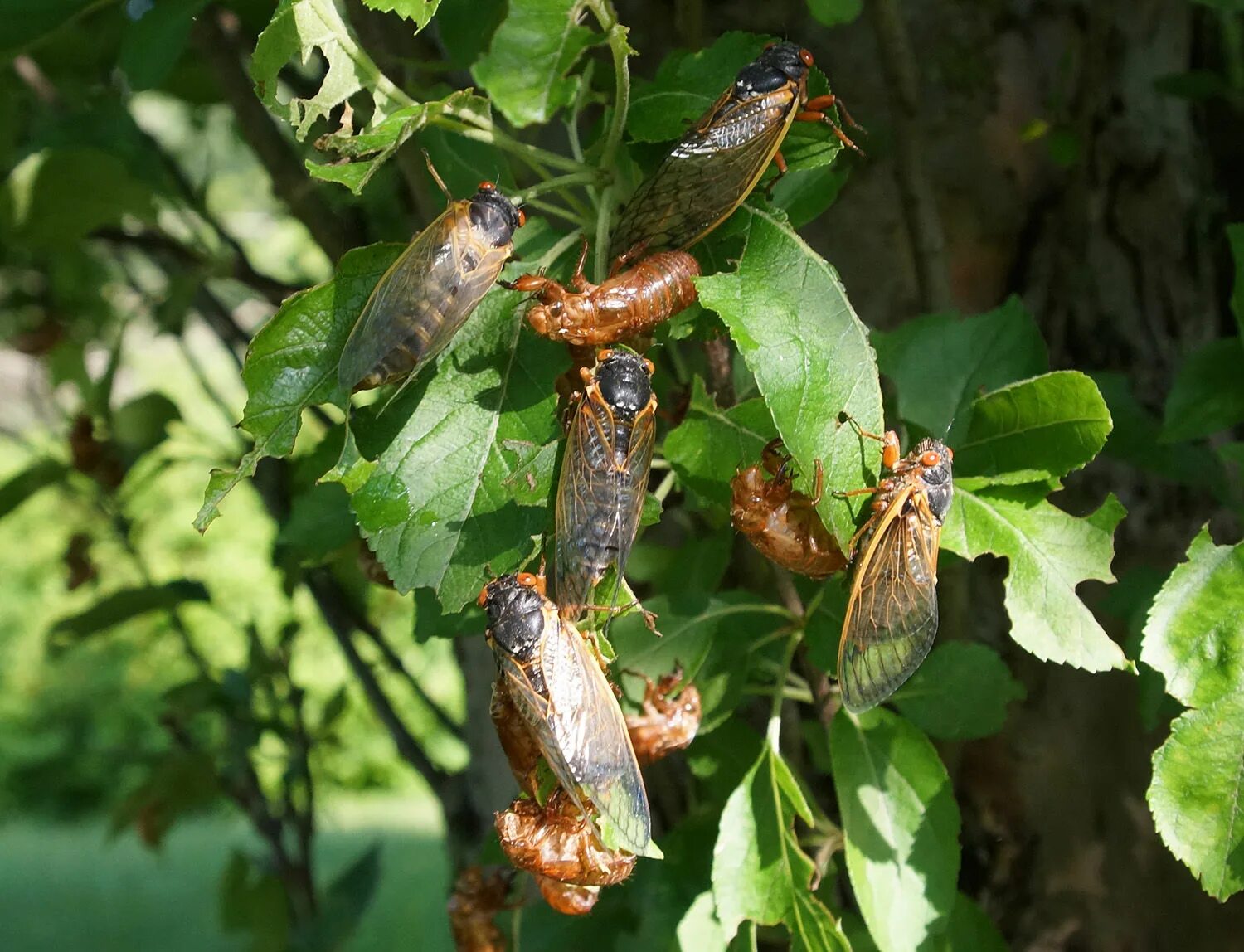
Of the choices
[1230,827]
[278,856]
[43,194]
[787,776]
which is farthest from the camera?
[278,856]

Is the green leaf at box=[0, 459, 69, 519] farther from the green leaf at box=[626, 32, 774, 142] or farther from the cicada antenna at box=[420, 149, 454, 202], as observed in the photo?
the green leaf at box=[626, 32, 774, 142]

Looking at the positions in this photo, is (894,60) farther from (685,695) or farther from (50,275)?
(50,275)

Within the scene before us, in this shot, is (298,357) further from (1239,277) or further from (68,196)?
(68,196)

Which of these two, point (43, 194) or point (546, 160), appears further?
point (43, 194)

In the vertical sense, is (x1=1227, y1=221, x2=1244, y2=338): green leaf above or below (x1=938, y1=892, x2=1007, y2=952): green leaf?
above

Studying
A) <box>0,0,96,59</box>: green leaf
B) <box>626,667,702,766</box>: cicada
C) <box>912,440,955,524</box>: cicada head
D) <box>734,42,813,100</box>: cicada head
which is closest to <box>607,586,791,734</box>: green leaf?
<box>626,667,702,766</box>: cicada

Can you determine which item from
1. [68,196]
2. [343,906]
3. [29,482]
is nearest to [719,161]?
[68,196]

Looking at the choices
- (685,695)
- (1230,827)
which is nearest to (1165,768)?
(1230,827)

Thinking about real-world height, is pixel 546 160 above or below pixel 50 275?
above
